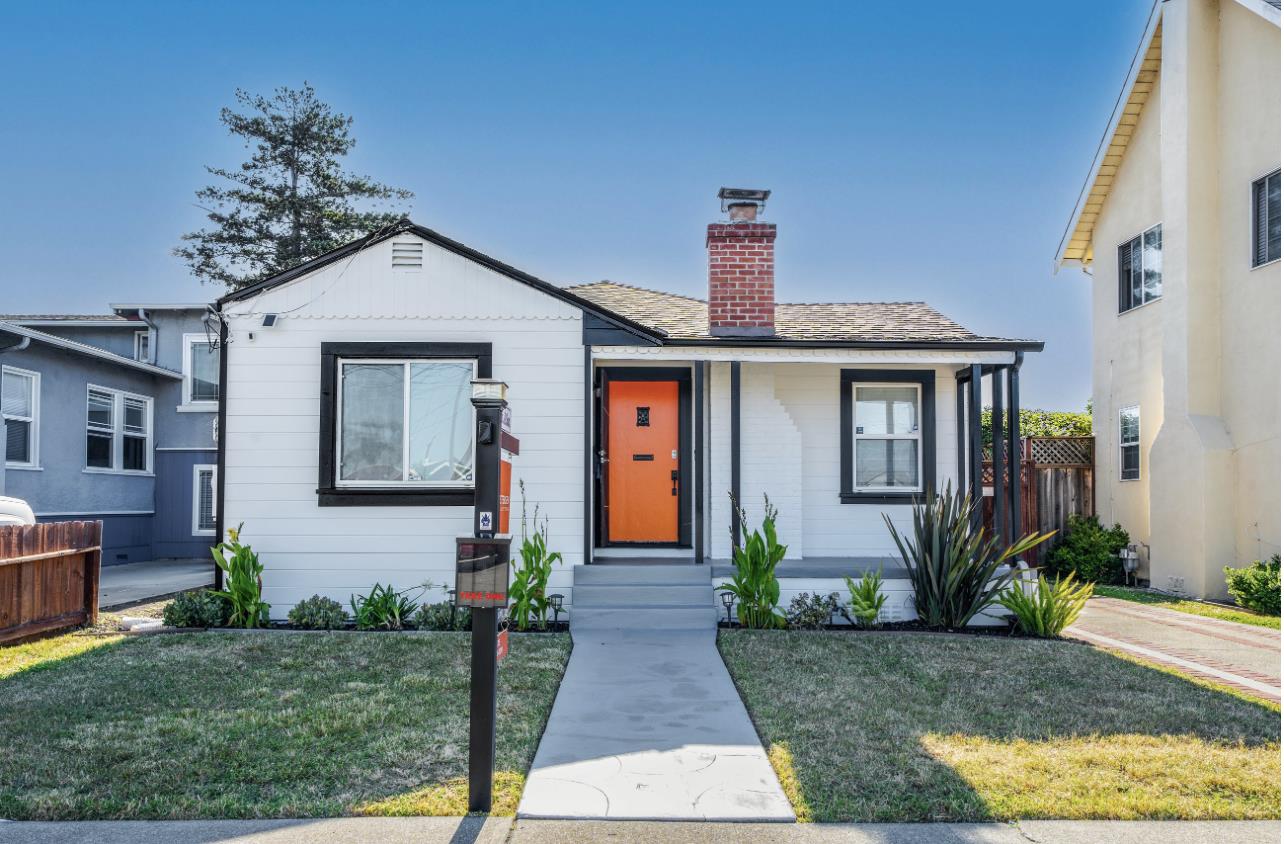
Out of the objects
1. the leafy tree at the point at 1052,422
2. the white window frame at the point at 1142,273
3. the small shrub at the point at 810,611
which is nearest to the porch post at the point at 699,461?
the small shrub at the point at 810,611

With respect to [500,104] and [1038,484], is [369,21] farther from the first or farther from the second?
[1038,484]

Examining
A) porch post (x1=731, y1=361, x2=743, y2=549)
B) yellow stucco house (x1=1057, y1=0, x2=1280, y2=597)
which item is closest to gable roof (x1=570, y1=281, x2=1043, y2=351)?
porch post (x1=731, y1=361, x2=743, y2=549)

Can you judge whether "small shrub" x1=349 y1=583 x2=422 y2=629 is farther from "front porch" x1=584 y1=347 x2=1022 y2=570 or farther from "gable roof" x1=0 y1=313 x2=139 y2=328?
"gable roof" x1=0 y1=313 x2=139 y2=328

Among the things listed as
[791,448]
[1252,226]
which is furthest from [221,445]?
[1252,226]

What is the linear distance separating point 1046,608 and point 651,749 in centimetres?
533

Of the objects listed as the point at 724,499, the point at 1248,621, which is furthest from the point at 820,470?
the point at 1248,621

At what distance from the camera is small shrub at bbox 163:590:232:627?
9039mm

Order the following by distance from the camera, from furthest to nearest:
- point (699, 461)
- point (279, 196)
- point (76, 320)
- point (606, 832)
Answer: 1. point (279, 196)
2. point (76, 320)
3. point (699, 461)
4. point (606, 832)

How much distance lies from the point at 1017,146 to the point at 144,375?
52.3 ft

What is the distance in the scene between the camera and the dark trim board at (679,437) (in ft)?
35.6

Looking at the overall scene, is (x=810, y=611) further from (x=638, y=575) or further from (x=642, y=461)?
(x=642, y=461)

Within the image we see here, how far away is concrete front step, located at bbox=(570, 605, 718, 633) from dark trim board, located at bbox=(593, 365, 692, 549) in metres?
1.69

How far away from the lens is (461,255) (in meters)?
9.73

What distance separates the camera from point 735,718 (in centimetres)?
585
